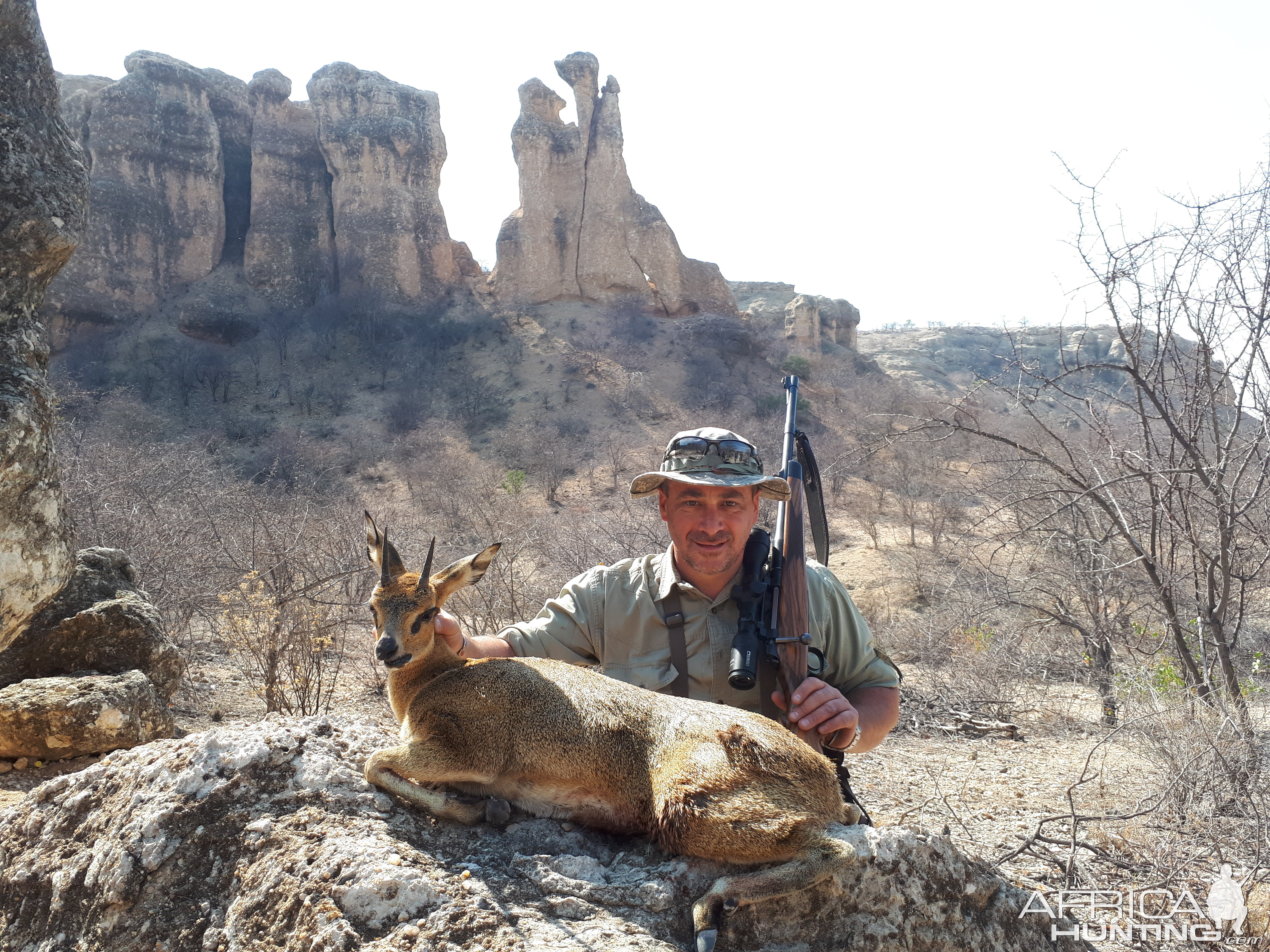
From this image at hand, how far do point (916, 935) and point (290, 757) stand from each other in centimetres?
178

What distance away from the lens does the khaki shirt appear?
12.3 feet

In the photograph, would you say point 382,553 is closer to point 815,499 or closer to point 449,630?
point 449,630

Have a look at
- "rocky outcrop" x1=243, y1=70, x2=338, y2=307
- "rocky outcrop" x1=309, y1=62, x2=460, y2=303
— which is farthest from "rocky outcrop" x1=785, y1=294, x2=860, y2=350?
"rocky outcrop" x1=243, y1=70, x2=338, y2=307

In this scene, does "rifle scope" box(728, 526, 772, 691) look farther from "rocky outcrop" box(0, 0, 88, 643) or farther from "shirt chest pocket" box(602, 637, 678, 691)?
"rocky outcrop" box(0, 0, 88, 643)

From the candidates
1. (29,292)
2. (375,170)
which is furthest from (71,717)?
(375,170)

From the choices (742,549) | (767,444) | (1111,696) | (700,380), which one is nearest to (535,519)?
(767,444)

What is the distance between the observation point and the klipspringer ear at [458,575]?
302 cm

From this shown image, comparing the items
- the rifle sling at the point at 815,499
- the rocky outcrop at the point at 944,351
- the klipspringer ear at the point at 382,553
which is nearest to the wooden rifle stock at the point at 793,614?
the rifle sling at the point at 815,499

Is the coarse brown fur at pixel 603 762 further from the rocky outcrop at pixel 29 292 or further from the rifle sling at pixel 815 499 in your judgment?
the rifle sling at pixel 815 499

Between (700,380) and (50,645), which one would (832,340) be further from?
(50,645)

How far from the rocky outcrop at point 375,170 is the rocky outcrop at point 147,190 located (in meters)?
5.36

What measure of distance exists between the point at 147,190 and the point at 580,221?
63.8 feet

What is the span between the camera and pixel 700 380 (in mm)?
36000

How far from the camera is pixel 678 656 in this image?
366cm
